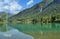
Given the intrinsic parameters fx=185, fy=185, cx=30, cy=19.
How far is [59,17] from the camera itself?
134 metres

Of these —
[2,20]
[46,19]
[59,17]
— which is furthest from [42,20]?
[2,20]

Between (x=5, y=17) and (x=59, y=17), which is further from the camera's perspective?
(x=5, y=17)

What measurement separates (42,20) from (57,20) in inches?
422

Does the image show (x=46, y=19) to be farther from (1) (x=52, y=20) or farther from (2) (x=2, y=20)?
(2) (x=2, y=20)

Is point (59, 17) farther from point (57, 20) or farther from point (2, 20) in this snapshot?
point (2, 20)

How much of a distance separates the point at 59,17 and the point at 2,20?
162 ft

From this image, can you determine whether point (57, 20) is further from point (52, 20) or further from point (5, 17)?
point (5, 17)

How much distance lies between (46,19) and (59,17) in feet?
33.3

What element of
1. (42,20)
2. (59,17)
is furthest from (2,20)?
(59,17)

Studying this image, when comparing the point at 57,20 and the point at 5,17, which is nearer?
the point at 57,20

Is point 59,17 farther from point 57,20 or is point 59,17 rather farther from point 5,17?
point 5,17

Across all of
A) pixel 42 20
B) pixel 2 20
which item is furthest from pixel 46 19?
pixel 2 20

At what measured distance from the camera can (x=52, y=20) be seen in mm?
130500

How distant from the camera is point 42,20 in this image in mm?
132000
